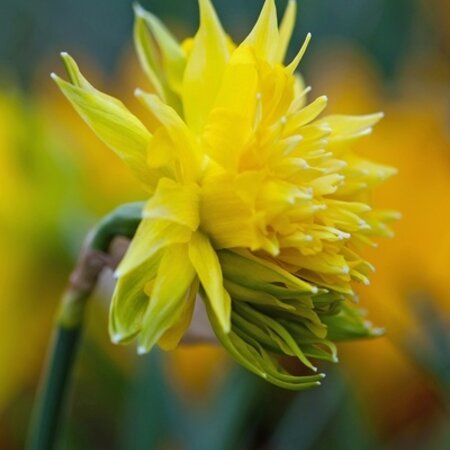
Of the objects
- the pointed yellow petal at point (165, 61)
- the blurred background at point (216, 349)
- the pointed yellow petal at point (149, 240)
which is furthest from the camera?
the blurred background at point (216, 349)

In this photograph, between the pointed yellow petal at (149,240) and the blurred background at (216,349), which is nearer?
the pointed yellow petal at (149,240)

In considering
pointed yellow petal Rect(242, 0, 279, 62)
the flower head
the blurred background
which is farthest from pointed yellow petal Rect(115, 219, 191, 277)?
the blurred background

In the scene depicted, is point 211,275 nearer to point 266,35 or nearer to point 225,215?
point 225,215

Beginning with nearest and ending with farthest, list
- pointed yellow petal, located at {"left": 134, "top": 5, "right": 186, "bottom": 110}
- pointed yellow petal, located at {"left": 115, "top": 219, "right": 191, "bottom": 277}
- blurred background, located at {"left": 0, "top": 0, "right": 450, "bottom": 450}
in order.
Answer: pointed yellow petal, located at {"left": 115, "top": 219, "right": 191, "bottom": 277}, pointed yellow petal, located at {"left": 134, "top": 5, "right": 186, "bottom": 110}, blurred background, located at {"left": 0, "top": 0, "right": 450, "bottom": 450}

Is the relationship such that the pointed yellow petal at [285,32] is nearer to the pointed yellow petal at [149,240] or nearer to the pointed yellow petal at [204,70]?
the pointed yellow petal at [204,70]

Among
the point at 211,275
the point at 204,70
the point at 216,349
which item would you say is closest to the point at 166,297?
the point at 211,275

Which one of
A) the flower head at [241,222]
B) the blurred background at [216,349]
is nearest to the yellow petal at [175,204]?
the flower head at [241,222]

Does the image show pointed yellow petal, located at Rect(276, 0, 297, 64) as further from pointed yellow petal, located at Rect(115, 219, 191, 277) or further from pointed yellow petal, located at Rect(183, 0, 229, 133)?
pointed yellow petal, located at Rect(115, 219, 191, 277)

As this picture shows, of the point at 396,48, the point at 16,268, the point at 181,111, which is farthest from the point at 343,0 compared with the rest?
the point at 181,111
